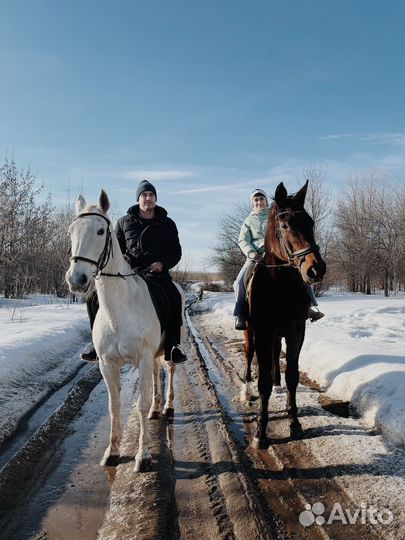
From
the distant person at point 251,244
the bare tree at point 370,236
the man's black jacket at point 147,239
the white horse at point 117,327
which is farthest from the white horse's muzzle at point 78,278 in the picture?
the bare tree at point 370,236

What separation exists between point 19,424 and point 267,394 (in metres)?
3.11

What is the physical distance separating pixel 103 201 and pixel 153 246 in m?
1.34

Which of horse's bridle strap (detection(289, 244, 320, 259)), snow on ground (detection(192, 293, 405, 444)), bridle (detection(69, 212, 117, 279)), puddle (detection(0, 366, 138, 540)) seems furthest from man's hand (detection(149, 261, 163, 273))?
snow on ground (detection(192, 293, 405, 444))

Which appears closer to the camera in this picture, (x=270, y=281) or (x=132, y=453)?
(x=132, y=453)

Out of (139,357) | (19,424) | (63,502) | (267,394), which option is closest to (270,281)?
(267,394)

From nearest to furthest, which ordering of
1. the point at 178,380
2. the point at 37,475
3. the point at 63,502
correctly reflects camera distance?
the point at 63,502 → the point at 37,475 → the point at 178,380

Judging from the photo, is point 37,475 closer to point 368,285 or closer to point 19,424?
point 19,424

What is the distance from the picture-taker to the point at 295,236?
395 centimetres

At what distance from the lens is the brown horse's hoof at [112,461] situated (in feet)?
12.5

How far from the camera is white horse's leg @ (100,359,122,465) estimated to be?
3852 millimetres

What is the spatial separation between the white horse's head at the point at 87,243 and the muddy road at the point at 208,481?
177 cm

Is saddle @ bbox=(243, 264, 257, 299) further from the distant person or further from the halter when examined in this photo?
the halter

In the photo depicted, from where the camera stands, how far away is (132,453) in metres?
4.04

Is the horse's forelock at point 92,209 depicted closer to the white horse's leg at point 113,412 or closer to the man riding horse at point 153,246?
the man riding horse at point 153,246
